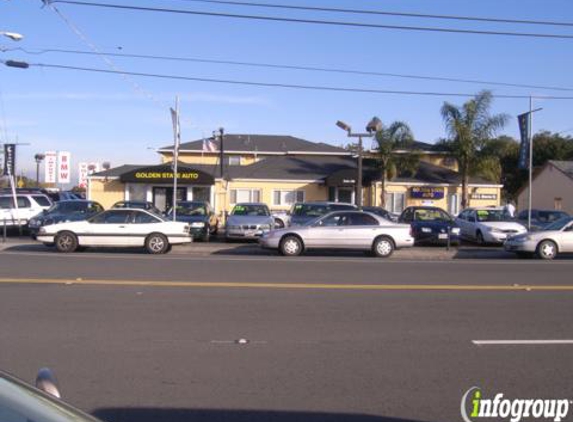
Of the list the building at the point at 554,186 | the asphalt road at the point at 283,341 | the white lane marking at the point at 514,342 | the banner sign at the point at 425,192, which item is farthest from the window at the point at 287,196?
→ the white lane marking at the point at 514,342

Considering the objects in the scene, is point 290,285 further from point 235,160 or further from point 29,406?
point 235,160

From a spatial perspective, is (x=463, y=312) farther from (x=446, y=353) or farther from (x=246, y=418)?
(x=246, y=418)

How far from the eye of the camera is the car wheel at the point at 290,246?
63.6 feet

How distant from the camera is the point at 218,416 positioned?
500 centimetres

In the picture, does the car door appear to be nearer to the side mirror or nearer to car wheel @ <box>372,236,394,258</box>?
car wheel @ <box>372,236,394,258</box>

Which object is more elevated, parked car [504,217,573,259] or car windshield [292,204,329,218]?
car windshield [292,204,329,218]

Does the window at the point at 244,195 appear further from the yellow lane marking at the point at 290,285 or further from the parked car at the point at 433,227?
the yellow lane marking at the point at 290,285

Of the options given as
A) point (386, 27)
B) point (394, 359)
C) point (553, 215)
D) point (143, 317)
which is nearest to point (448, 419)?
point (394, 359)

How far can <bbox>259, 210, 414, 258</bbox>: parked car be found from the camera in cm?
1939

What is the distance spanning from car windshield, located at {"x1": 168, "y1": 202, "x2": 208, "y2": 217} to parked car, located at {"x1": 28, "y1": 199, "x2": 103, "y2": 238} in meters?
3.20

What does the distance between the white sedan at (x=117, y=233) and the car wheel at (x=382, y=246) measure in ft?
19.3

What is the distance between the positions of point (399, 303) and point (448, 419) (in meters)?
5.32

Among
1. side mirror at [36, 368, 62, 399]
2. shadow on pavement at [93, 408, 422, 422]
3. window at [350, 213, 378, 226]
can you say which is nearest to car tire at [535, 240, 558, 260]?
window at [350, 213, 378, 226]

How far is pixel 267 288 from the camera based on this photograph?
11.7 metres
